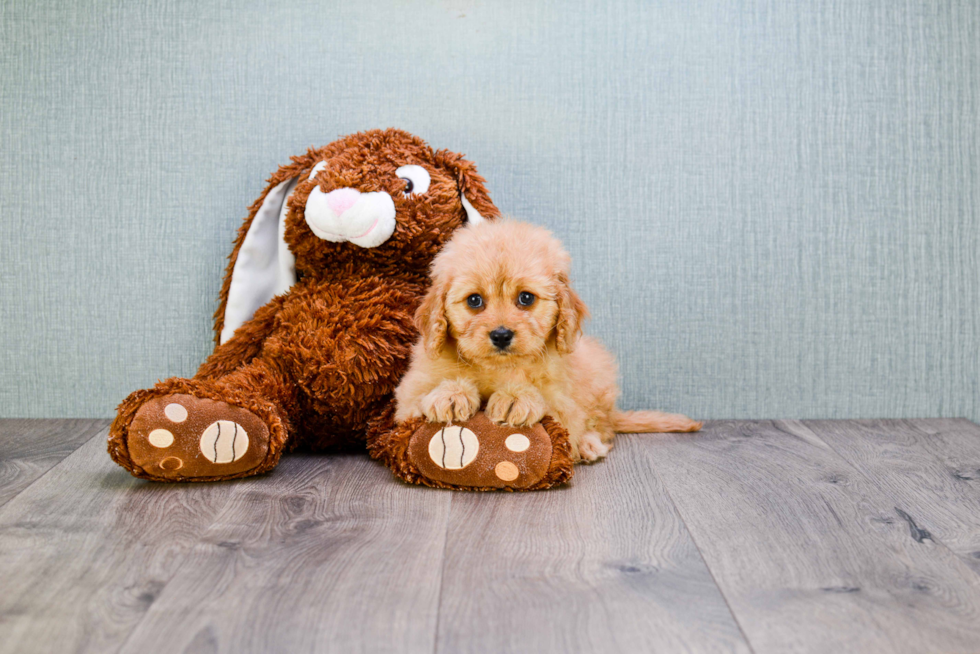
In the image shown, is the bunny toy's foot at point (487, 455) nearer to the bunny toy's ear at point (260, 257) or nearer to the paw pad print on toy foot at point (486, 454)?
the paw pad print on toy foot at point (486, 454)

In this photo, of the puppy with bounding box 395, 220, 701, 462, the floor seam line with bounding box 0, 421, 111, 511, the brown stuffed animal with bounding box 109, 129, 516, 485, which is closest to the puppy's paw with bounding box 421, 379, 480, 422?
the puppy with bounding box 395, 220, 701, 462

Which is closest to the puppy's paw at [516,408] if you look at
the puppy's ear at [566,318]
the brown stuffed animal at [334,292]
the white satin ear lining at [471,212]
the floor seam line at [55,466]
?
the puppy's ear at [566,318]

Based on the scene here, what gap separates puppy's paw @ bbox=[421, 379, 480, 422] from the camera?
144 cm

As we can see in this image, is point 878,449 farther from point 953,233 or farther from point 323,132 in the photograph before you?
point 323,132

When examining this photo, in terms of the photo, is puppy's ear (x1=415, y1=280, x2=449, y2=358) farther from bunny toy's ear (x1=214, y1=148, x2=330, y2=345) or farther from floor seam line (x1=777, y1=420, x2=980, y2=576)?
floor seam line (x1=777, y1=420, x2=980, y2=576)

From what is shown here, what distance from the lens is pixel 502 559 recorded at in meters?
1.14

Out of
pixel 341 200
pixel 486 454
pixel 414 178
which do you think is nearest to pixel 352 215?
pixel 341 200

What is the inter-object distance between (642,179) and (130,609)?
4.86ft

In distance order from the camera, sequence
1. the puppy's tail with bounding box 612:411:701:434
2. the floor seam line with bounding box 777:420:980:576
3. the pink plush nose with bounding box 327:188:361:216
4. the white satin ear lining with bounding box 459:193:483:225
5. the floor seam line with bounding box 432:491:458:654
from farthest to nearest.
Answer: the puppy's tail with bounding box 612:411:701:434 → the white satin ear lining with bounding box 459:193:483:225 → the pink plush nose with bounding box 327:188:361:216 → the floor seam line with bounding box 777:420:980:576 → the floor seam line with bounding box 432:491:458:654

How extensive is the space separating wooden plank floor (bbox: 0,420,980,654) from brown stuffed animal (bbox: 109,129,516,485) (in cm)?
12

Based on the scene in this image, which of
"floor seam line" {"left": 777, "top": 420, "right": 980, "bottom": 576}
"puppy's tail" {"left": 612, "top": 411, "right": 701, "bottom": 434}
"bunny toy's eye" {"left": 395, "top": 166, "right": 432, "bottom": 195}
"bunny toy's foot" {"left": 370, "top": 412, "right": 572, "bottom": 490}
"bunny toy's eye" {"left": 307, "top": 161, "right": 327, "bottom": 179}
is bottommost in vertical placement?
"floor seam line" {"left": 777, "top": 420, "right": 980, "bottom": 576}

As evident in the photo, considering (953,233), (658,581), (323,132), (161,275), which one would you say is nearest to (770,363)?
(953,233)

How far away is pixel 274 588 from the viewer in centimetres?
104

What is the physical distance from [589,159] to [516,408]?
80 cm
